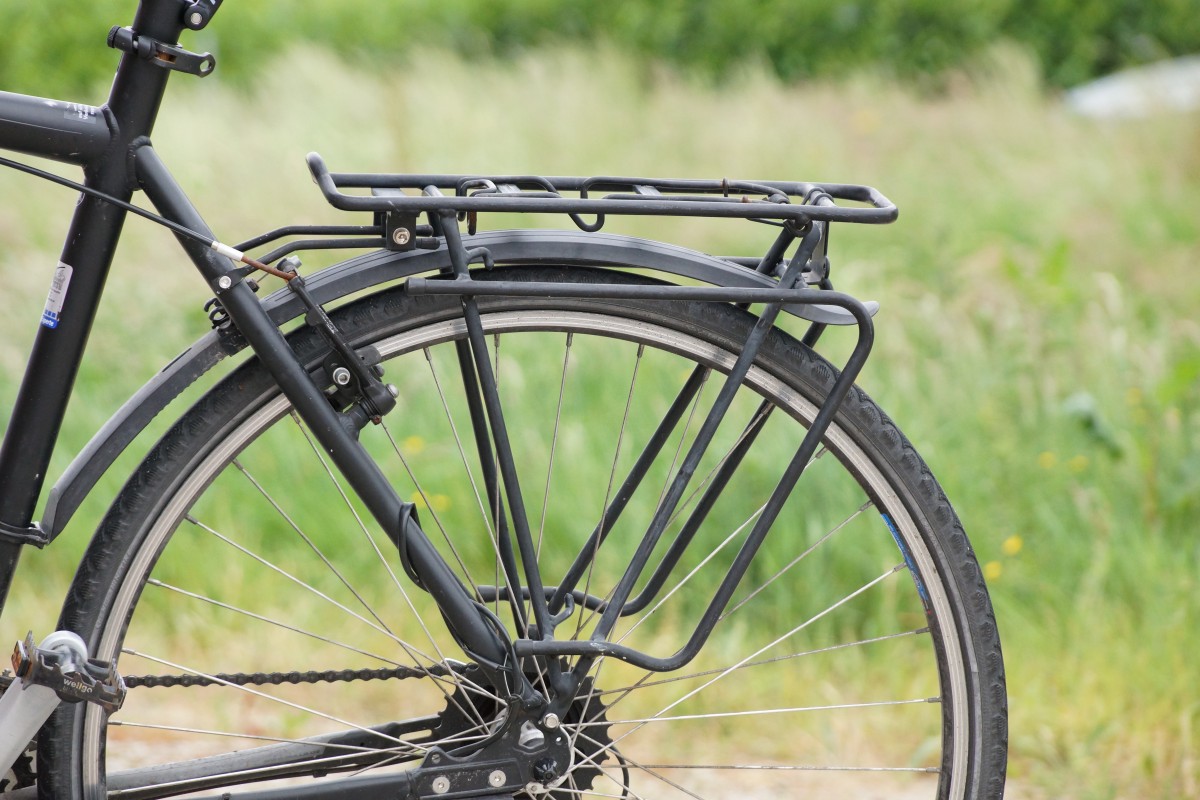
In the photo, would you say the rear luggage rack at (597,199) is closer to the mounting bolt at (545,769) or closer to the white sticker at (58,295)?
the white sticker at (58,295)

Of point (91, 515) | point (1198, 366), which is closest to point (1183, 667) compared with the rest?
point (1198, 366)

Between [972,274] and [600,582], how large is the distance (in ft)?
7.18

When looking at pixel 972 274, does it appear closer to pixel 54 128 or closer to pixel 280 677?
pixel 280 677

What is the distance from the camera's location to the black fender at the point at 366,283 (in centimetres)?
176

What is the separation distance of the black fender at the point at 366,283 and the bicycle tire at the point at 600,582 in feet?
0.15

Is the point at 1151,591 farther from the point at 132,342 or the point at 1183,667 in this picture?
the point at 132,342

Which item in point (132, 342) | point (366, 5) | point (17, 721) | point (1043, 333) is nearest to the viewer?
point (17, 721)

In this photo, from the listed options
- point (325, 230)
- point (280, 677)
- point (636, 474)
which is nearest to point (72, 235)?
point (325, 230)

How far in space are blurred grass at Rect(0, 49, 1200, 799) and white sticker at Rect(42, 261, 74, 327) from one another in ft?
5.81

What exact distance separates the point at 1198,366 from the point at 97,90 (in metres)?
6.63

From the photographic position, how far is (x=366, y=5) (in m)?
9.12

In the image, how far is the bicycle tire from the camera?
1.83 meters

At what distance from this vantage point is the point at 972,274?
4699 millimetres

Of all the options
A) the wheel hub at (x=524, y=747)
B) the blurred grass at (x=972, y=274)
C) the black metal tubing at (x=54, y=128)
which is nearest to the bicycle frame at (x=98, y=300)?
the black metal tubing at (x=54, y=128)
